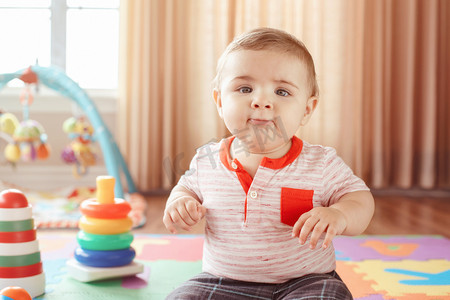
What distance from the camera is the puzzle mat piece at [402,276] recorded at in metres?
1.06

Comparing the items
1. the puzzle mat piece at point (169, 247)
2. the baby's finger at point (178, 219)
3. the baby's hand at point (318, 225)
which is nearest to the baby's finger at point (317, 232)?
the baby's hand at point (318, 225)

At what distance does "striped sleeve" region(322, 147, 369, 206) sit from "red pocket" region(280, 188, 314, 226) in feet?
0.13

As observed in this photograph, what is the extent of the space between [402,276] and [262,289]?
51 centimetres

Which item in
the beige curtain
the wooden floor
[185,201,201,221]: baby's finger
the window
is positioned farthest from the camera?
the window

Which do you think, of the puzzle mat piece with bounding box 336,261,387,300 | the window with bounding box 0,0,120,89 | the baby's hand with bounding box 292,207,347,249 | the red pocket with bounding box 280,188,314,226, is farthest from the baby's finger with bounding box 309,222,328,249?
the window with bounding box 0,0,120,89

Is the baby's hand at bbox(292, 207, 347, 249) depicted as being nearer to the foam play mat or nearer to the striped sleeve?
the striped sleeve

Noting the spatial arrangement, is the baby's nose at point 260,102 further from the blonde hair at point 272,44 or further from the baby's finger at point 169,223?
the baby's finger at point 169,223

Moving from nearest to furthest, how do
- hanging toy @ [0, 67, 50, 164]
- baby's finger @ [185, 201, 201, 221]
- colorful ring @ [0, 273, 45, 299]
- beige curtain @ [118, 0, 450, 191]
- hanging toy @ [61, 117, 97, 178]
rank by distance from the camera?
baby's finger @ [185, 201, 201, 221] < colorful ring @ [0, 273, 45, 299] < hanging toy @ [0, 67, 50, 164] < hanging toy @ [61, 117, 97, 178] < beige curtain @ [118, 0, 450, 191]

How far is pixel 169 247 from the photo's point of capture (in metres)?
1.44

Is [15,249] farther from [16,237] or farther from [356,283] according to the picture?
[356,283]

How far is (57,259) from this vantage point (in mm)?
1301

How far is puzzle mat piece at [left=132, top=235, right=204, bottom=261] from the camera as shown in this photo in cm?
134

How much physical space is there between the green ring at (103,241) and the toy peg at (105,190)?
0.08 m

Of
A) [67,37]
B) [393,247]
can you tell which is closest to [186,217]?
[393,247]
